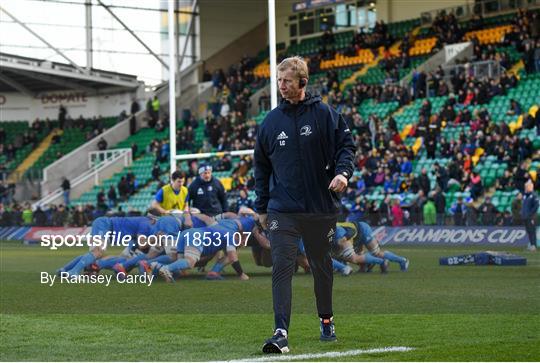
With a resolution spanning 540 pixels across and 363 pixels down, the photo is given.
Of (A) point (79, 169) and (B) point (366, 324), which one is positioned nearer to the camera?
(B) point (366, 324)

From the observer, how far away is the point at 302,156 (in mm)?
8023

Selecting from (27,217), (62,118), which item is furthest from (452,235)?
(62,118)

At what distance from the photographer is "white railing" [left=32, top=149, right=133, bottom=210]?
4559cm

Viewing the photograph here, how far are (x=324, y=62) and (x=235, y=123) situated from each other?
614cm

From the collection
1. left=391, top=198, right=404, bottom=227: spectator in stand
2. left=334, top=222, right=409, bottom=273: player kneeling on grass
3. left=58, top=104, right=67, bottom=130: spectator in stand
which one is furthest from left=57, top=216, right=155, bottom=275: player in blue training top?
left=58, top=104, right=67, bottom=130: spectator in stand

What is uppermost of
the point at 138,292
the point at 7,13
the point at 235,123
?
the point at 7,13

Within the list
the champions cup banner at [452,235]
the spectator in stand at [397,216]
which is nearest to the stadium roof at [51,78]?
the spectator in stand at [397,216]

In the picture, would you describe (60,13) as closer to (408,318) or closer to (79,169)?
(79,169)

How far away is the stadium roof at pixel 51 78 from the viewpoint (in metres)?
48.2

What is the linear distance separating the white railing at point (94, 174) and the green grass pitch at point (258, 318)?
2856 cm

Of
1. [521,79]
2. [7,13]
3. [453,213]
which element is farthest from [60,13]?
[453,213]

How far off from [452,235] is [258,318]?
680 inches

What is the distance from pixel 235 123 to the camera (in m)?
41.8

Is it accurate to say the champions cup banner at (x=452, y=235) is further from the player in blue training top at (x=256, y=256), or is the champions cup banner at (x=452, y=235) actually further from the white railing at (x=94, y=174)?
the white railing at (x=94, y=174)
